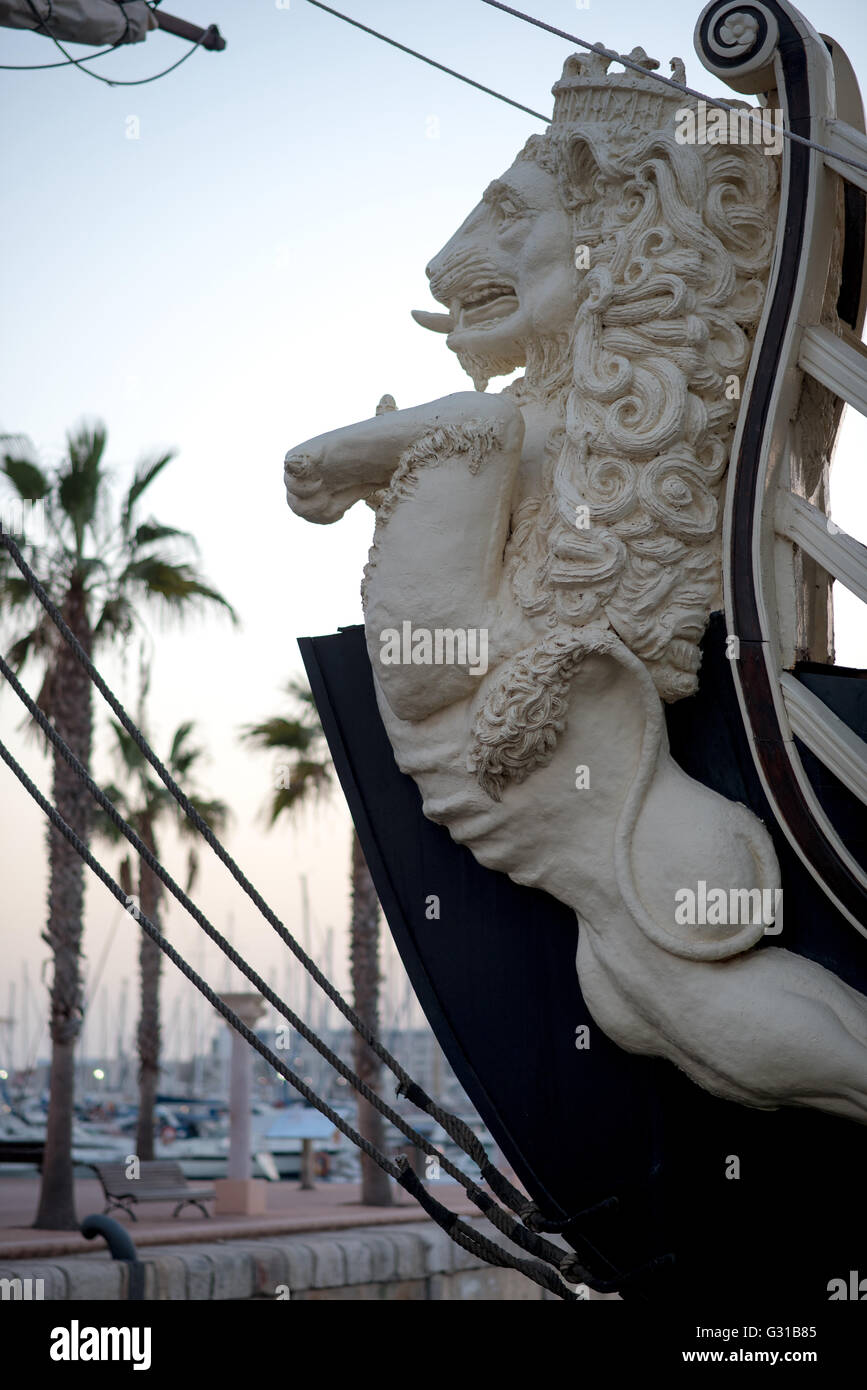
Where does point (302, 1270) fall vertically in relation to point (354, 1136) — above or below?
below

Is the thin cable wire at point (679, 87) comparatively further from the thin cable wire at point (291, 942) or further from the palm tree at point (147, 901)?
the palm tree at point (147, 901)

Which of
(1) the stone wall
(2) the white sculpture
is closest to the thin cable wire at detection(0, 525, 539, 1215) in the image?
(2) the white sculpture

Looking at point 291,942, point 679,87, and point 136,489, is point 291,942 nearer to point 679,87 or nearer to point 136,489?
point 679,87

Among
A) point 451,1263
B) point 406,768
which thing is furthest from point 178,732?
point 406,768

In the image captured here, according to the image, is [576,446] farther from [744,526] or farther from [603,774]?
[603,774]

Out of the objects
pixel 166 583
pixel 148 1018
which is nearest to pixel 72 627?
pixel 166 583

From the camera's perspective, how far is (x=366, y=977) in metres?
18.2

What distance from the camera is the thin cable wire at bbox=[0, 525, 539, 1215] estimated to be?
13.3 ft

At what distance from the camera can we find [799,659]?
12.9ft

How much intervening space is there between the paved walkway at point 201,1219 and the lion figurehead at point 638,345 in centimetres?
804

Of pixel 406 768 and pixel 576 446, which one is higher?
pixel 576 446

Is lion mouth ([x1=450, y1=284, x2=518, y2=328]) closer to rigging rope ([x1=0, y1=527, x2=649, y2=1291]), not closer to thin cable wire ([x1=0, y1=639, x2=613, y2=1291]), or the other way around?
rigging rope ([x1=0, y1=527, x2=649, y2=1291])

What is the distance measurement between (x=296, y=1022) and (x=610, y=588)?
1.50 m
